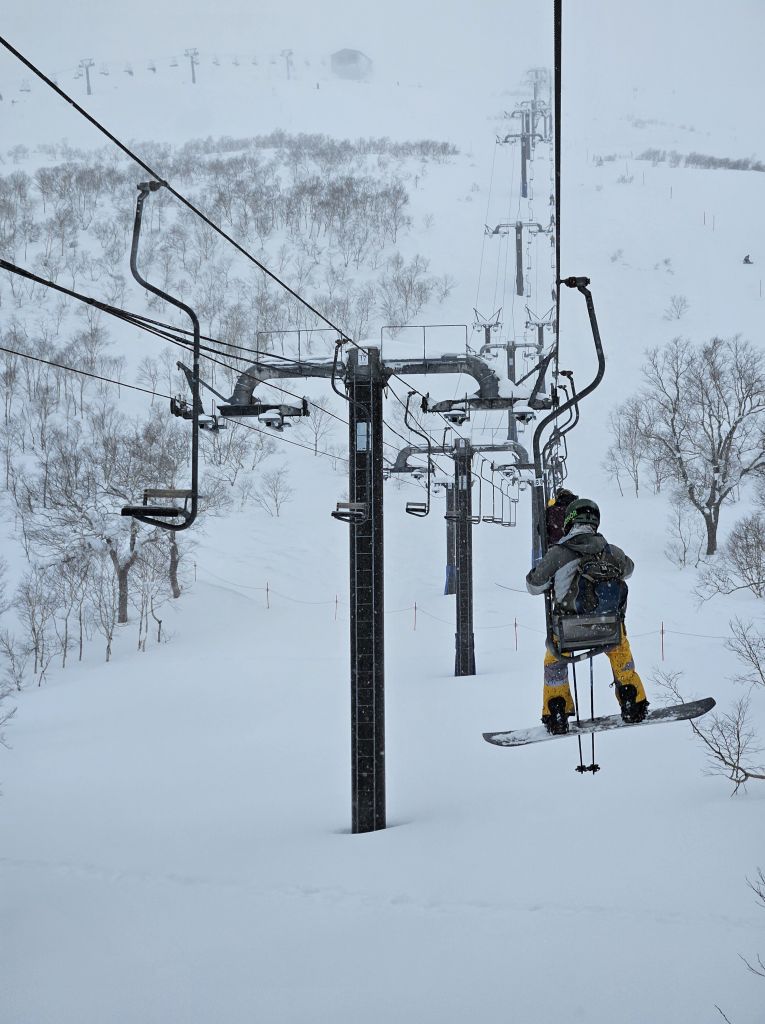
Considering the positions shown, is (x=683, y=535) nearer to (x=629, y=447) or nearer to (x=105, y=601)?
(x=629, y=447)

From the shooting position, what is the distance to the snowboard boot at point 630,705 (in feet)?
18.1

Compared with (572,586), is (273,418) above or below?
above

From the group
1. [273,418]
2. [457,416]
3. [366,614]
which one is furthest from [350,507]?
[457,416]

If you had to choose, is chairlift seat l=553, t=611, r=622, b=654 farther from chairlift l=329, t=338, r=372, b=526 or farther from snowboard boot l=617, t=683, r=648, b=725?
chairlift l=329, t=338, r=372, b=526

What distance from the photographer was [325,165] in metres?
91.2

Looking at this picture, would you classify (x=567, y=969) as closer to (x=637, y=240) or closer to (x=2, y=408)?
(x=2, y=408)

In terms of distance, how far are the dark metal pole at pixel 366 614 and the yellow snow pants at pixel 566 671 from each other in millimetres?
3643

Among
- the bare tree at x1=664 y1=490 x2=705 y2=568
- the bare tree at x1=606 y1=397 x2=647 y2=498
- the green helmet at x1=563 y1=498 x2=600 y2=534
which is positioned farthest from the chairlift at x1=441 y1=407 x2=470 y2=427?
the bare tree at x1=606 y1=397 x2=647 y2=498

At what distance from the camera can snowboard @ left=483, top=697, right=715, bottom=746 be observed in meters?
5.70

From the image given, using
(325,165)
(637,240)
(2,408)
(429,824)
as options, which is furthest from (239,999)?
(325,165)

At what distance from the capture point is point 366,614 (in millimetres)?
9258

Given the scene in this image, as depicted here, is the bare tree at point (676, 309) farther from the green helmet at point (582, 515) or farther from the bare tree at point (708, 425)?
the green helmet at point (582, 515)

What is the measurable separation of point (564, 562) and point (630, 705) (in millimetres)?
1143

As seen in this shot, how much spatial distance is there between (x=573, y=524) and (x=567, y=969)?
414 centimetres
